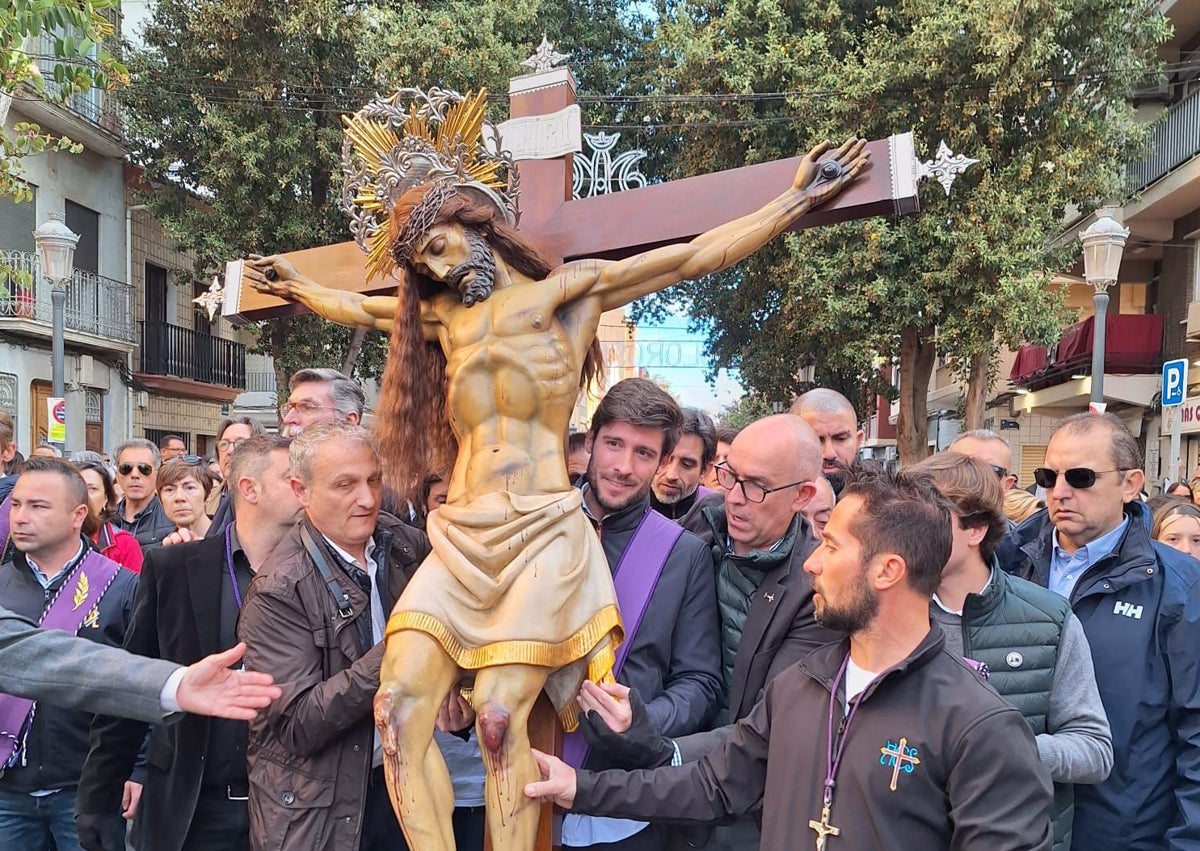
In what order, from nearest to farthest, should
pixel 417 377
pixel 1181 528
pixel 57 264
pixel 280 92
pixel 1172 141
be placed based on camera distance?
pixel 417 377
pixel 1181 528
pixel 57 264
pixel 280 92
pixel 1172 141

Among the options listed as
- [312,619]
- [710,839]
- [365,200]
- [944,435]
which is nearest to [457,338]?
[365,200]

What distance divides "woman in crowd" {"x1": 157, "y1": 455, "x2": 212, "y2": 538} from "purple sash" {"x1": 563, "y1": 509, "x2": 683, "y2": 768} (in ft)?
9.98

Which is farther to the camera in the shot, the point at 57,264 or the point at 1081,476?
the point at 57,264

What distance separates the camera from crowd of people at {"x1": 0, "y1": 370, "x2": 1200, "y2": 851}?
225 centimetres

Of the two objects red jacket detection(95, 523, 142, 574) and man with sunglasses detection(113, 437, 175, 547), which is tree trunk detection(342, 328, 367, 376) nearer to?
man with sunglasses detection(113, 437, 175, 547)

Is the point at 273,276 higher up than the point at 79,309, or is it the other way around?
the point at 79,309

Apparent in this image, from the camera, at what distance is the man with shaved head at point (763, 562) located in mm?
2877

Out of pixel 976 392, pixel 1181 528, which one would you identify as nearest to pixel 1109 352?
pixel 976 392

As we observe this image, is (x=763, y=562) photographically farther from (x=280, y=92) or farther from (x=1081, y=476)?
(x=280, y=92)

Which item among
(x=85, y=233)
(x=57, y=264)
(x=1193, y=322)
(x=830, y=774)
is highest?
(x=85, y=233)

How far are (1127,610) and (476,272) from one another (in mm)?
2291

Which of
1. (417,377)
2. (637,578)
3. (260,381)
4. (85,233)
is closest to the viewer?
(637,578)

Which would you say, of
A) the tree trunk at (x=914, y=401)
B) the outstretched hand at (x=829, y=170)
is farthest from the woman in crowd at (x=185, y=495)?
the tree trunk at (x=914, y=401)

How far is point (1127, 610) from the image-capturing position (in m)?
3.19
